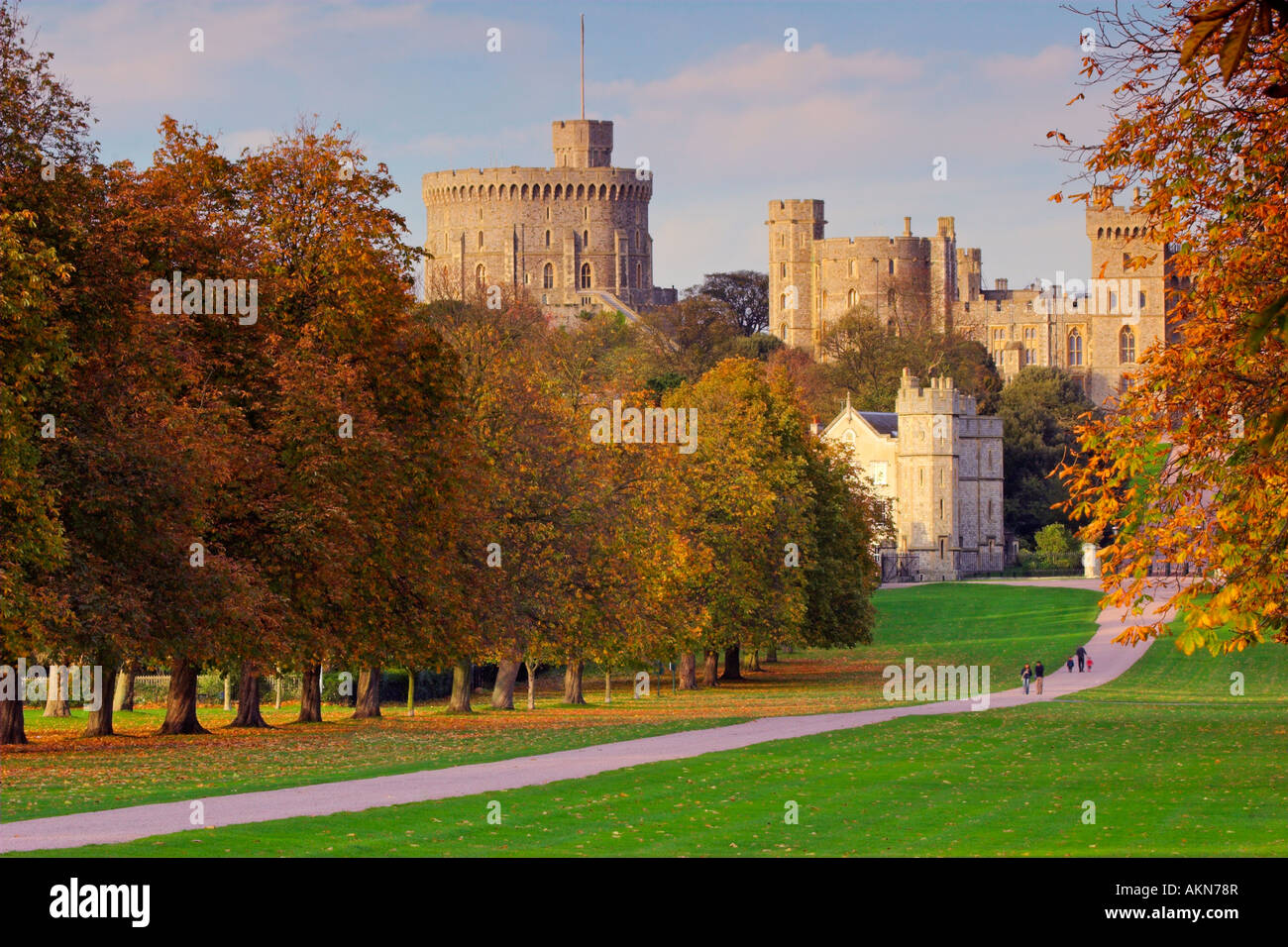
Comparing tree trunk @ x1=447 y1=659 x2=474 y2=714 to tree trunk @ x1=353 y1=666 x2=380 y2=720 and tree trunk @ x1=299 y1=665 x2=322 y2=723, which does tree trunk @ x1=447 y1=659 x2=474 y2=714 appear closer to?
tree trunk @ x1=353 y1=666 x2=380 y2=720

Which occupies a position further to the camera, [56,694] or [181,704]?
[56,694]

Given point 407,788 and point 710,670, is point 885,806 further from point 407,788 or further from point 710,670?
point 710,670

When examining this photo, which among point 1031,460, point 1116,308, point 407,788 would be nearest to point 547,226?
point 1116,308

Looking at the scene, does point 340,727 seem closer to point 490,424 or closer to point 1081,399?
point 490,424

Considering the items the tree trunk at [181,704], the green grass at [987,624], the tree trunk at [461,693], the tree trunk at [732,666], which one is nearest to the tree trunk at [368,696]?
the tree trunk at [461,693]
